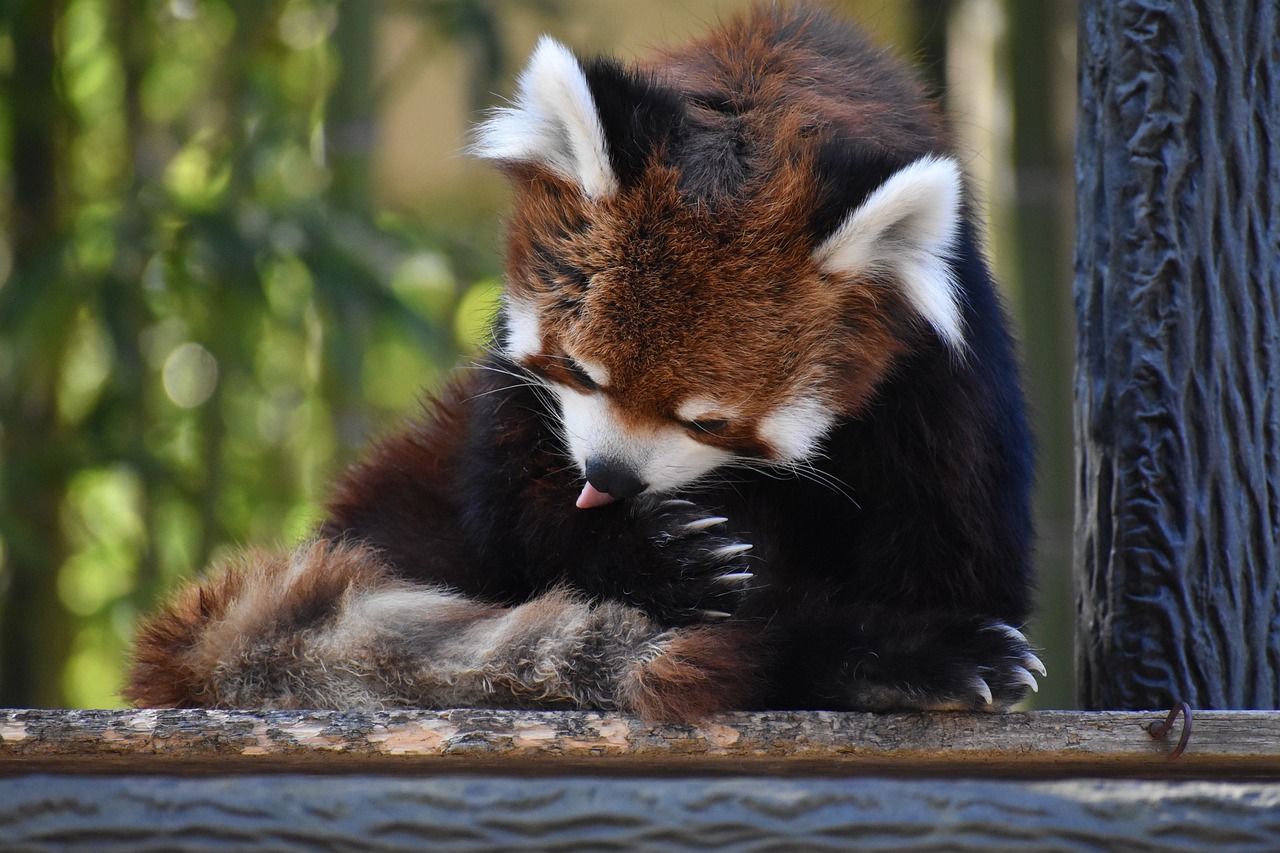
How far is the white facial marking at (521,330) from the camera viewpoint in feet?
5.29

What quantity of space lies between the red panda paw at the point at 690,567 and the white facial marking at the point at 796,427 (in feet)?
0.41

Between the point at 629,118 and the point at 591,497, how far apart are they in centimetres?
47

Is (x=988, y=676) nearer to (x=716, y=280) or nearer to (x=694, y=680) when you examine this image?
(x=694, y=680)

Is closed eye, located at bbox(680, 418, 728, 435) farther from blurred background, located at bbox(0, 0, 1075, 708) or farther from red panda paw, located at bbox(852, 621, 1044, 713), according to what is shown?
blurred background, located at bbox(0, 0, 1075, 708)

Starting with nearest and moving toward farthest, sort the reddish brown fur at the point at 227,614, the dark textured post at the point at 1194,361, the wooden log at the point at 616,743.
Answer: the wooden log at the point at 616,743, the reddish brown fur at the point at 227,614, the dark textured post at the point at 1194,361

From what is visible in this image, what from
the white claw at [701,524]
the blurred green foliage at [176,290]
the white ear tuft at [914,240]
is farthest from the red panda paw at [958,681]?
the blurred green foliage at [176,290]

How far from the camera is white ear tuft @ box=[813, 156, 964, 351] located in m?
1.45

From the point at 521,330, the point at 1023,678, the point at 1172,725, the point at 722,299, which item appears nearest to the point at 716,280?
the point at 722,299

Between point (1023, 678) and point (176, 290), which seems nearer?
point (1023, 678)

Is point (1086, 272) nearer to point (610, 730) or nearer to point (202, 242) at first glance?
point (610, 730)

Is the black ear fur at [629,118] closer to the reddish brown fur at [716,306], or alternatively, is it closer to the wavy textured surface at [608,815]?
the reddish brown fur at [716,306]

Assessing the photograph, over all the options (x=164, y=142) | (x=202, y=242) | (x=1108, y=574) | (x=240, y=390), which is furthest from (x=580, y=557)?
(x=164, y=142)

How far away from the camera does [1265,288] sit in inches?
68.7

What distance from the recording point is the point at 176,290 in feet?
9.34
